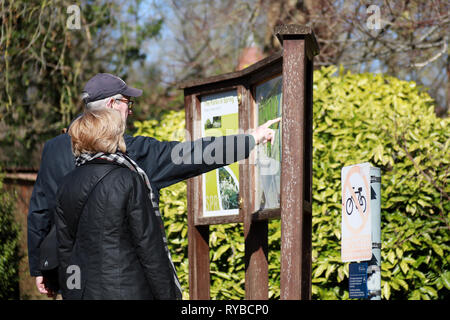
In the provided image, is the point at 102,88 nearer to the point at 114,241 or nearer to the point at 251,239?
the point at 114,241

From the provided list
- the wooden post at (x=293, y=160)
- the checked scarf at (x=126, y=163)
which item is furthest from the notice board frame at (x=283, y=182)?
the checked scarf at (x=126, y=163)

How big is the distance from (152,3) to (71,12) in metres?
2.85

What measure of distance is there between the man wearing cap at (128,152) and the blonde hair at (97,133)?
14.6 inches

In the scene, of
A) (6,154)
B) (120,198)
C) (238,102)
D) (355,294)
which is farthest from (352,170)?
(6,154)

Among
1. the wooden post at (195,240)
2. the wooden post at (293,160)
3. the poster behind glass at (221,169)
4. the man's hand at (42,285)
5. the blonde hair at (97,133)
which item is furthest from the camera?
the wooden post at (195,240)

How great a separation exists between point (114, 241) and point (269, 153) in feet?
4.45

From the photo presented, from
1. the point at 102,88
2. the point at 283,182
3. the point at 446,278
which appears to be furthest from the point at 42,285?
the point at 446,278

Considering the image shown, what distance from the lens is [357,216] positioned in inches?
151

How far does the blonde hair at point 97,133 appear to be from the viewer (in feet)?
10.4

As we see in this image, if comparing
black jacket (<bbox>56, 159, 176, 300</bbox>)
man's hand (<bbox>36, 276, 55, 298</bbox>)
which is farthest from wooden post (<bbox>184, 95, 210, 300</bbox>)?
black jacket (<bbox>56, 159, 176, 300</bbox>)

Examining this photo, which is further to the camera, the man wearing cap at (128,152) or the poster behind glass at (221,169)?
the poster behind glass at (221,169)

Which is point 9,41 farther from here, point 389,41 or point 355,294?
point 355,294

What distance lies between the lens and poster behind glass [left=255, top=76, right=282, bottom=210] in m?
3.92

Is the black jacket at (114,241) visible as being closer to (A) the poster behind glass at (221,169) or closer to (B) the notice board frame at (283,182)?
(B) the notice board frame at (283,182)
